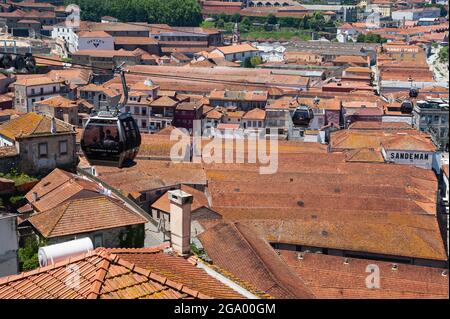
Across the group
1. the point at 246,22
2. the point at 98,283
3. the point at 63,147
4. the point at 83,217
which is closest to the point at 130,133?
the point at 83,217

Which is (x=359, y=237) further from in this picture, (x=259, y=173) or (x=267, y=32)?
(x=267, y=32)

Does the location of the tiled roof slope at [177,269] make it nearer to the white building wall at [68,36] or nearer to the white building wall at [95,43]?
the white building wall at [95,43]

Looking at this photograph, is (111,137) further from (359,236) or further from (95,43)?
(95,43)

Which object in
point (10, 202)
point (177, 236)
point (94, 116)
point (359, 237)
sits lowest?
point (359, 237)

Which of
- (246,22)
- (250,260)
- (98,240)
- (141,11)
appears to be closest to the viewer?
(98,240)

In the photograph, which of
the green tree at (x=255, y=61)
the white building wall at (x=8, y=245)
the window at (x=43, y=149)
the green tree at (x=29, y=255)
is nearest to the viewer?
the white building wall at (x=8, y=245)

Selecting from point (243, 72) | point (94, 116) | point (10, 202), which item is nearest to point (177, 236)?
point (94, 116)

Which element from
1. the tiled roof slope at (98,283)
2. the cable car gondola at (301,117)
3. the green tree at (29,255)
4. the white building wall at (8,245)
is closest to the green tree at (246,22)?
the cable car gondola at (301,117)
